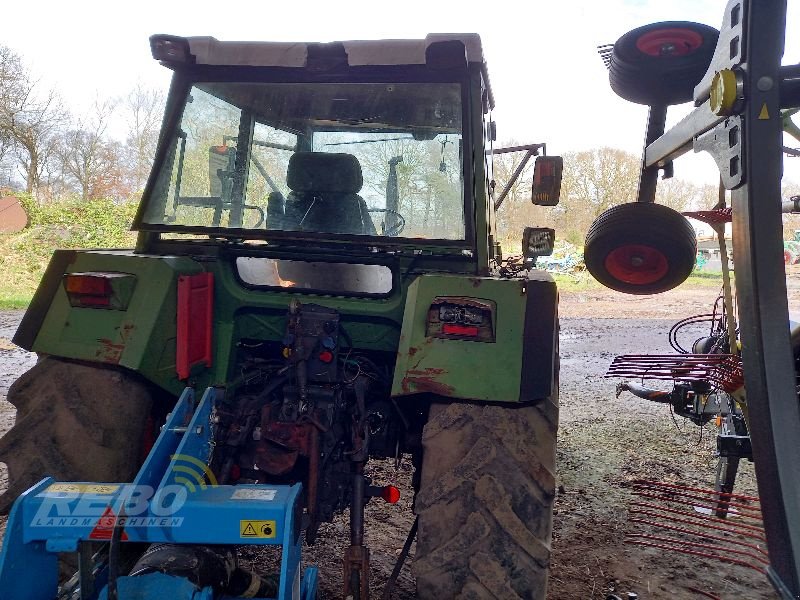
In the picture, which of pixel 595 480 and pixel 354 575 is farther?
pixel 595 480

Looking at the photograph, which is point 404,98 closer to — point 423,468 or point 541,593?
point 423,468

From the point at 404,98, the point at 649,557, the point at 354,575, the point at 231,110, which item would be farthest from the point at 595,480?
the point at 231,110

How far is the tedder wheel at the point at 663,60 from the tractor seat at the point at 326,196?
110 centimetres

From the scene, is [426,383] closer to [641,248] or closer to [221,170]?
[641,248]

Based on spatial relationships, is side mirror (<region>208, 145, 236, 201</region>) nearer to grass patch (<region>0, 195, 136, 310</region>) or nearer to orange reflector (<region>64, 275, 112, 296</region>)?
orange reflector (<region>64, 275, 112, 296</region>)

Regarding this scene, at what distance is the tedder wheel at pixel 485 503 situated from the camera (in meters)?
2.00

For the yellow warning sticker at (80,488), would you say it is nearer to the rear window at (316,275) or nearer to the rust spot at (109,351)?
the rust spot at (109,351)

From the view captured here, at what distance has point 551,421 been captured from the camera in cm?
221

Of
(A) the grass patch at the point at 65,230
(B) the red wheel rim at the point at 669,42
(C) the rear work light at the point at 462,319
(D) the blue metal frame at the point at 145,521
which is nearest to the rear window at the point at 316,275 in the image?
(C) the rear work light at the point at 462,319

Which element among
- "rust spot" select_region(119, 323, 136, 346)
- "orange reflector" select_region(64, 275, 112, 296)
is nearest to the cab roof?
"orange reflector" select_region(64, 275, 112, 296)

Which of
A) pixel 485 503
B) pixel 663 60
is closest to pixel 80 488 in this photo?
pixel 485 503

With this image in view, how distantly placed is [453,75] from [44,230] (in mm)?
14083

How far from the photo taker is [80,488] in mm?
1760

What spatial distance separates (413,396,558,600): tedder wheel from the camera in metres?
2.00
